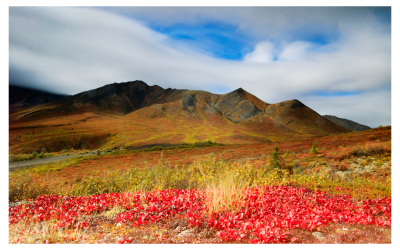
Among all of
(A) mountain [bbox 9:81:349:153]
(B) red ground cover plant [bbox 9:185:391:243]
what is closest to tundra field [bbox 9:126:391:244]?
(B) red ground cover plant [bbox 9:185:391:243]

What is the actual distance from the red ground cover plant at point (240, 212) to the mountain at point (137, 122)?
7.01m

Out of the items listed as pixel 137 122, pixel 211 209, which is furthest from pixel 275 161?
pixel 137 122

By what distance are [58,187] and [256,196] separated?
681cm

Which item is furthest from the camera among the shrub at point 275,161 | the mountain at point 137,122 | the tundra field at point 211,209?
the mountain at point 137,122

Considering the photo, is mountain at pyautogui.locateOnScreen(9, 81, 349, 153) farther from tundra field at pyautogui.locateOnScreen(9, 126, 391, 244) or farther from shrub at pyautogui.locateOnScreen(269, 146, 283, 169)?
shrub at pyautogui.locateOnScreen(269, 146, 283, 169)

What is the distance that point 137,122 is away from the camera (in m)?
16.0

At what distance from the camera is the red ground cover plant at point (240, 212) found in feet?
10.4

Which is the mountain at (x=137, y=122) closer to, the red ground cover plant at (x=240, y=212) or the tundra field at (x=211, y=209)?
the tundra field at (x=211, y=209)

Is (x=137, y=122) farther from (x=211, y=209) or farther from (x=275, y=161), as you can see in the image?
(x=211, y=209)

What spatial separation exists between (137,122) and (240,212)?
13.8 meters

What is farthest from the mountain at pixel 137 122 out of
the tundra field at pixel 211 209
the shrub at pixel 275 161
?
the shrub at pixel 275 161

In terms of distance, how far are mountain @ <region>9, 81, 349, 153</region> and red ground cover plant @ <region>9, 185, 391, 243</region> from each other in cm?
701

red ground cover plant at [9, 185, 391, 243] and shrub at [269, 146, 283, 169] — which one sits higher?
shrub at [269, 146, 283, 169]

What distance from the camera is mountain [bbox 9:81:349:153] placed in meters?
11.2
